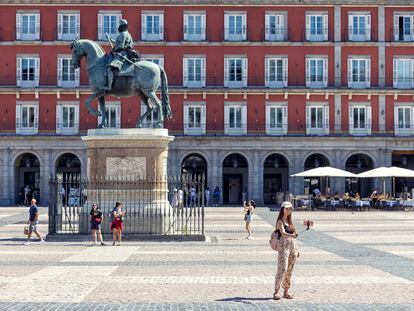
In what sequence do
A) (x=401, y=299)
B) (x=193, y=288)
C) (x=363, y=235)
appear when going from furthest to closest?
(x=363, y=235) < (x=193, y=288) < (x=401, y=299)

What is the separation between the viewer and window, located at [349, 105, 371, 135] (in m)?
57.1

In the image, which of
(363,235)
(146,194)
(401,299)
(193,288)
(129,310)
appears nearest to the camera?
(129,310)

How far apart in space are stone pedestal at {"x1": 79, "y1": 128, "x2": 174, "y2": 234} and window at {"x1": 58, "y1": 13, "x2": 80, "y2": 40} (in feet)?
104

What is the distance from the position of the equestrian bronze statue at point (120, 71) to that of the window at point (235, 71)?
29.9 metres

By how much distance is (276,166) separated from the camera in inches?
2338

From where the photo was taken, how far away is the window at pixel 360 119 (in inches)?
2249

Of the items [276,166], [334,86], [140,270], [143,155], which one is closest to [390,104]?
[334,86]

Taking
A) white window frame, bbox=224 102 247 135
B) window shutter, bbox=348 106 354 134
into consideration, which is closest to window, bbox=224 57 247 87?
white window frame, bbox=224 102 247 135

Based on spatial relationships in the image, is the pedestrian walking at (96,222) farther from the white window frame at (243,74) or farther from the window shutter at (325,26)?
the window shutter at (325,26)

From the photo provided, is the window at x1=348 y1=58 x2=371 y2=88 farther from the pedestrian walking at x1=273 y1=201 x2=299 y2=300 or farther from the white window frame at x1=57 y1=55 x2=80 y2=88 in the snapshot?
the pedestrian walking at x1=273 y1=201 x2=299 y2=300

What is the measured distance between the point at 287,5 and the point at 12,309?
48298 millimetres

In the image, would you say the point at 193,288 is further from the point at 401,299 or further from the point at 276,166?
the point at 276,166

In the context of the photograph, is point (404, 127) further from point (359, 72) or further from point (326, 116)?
point (326, 116)

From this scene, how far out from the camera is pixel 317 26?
189ft
